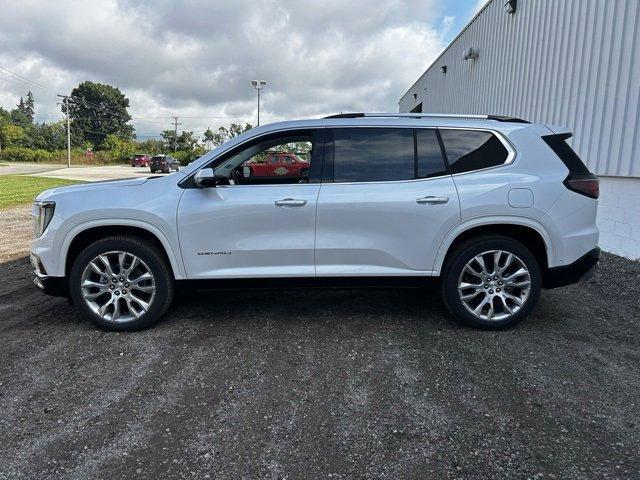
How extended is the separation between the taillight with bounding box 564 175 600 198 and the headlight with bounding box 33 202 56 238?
441 centimetres

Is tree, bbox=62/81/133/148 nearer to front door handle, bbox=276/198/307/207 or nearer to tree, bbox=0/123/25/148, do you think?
tree, bbox=0/123/25/148

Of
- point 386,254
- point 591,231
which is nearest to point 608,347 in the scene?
point 591,231

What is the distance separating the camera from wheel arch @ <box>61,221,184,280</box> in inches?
153

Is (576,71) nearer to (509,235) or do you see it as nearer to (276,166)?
(509,235)

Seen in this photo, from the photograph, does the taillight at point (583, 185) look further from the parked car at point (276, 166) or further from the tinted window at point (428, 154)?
the parked car at point (276, 166)

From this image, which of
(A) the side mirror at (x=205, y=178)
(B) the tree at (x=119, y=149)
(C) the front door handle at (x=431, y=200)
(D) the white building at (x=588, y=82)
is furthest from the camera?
(B) the tree at (x=119, y=149)

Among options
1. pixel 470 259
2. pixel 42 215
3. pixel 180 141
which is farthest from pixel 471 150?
A: pixel 180 141

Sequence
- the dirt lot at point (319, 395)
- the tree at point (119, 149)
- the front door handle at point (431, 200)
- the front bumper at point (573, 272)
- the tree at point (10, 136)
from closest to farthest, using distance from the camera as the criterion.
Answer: the dirt lot at point (319, 395) → the front door handle at point (431, 200) → the front bumper at point (573, 272) → the tree at point (119, 149) → the tree at point (10, 136)

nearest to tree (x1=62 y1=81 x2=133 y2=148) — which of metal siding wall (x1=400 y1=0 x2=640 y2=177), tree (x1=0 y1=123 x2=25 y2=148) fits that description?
tree (x1=0 y1=123 x2=25 y2=148)

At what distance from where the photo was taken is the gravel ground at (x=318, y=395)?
2.42 m

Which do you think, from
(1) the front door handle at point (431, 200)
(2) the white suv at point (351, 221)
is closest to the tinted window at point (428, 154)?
(2) the white suv at point (351, 221)

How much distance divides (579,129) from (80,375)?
8.00 m

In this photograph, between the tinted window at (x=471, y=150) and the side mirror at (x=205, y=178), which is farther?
the tinted window at (x=471, y=150)

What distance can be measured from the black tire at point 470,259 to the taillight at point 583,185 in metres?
0.65
